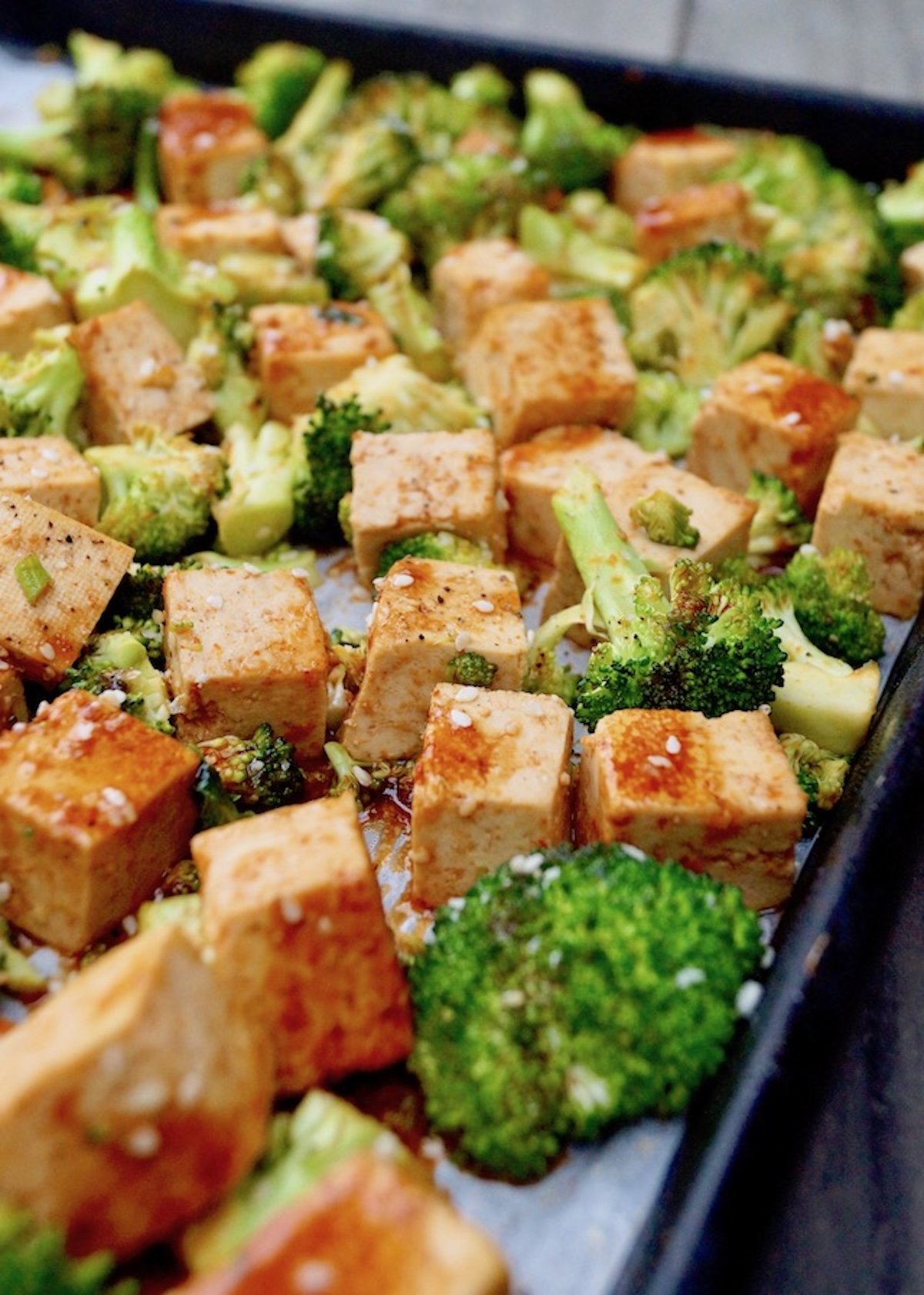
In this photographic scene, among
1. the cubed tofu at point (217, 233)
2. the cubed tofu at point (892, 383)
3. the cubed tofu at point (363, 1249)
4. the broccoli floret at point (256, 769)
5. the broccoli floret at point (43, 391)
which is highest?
the cubed tofu at point (892, 383)

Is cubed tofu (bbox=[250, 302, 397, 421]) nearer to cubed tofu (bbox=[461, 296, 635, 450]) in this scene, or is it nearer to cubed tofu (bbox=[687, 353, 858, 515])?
cubed tofu (bbox=[461, 296, 635, 450])

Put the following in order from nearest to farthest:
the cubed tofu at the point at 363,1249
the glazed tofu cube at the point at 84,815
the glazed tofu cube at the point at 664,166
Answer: the cubed tofu at the point at 363,1249, the glazed tofu cube at the point at 84,815, the glazed tofu cube at the point at 664,166

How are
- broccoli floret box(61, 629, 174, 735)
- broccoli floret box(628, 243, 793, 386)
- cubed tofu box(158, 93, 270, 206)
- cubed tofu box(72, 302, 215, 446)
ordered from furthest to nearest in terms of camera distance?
cubed tofu box(158, 93, 270, 206), broccoli floret box(628, 243, 793, 386), cubed tofu box(72, 302, 215, 446), broccoli floret box(61, 629, 174, 735)

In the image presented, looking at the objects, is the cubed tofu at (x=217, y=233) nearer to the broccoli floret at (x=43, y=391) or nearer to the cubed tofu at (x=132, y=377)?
the cubed tofu at (x=132, y=377)

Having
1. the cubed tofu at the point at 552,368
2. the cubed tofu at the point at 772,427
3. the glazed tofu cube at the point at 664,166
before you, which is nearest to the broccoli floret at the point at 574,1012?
the cubed tofu at the point at 772,427

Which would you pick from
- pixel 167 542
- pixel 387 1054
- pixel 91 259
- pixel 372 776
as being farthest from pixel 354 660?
pixel 91 259

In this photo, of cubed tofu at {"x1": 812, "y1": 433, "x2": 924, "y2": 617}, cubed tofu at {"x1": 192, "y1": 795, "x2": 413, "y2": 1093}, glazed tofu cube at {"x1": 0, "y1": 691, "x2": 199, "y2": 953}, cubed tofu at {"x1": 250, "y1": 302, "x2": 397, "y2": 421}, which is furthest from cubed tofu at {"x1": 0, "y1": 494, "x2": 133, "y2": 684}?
cubed tofu at {"x1": 812, "y1": 433, "x2": 924, "y2": 617}

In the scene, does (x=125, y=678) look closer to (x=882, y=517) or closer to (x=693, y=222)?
(x=882, y=517)
